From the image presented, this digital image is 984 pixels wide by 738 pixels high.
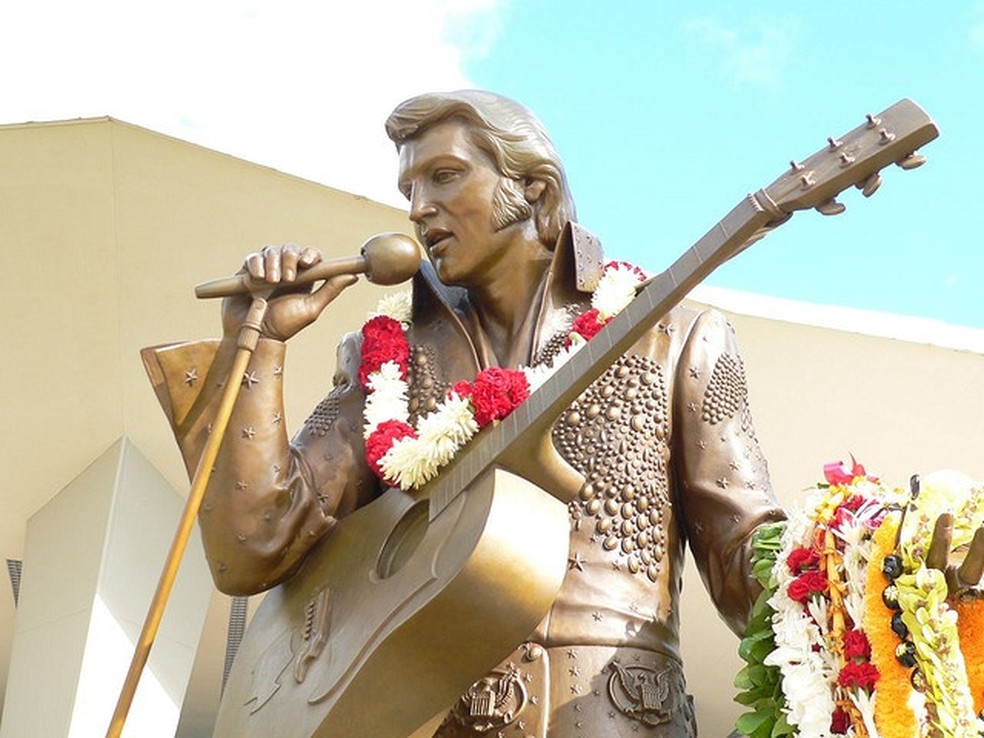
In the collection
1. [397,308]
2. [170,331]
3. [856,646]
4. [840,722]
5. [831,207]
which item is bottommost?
[840,722]

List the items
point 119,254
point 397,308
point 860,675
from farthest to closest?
point 119,254 < point 397,308 < point 860,675

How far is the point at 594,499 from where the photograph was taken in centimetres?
291

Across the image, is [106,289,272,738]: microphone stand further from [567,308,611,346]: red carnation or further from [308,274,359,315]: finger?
[567,308,611,346]: red carnation

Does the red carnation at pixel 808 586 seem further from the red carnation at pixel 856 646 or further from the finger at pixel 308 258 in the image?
the finger at pixel 308 258

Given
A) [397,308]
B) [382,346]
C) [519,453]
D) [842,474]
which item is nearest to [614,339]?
[519,453]

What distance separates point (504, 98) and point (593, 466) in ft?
2.74

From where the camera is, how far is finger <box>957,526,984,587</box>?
2.30m

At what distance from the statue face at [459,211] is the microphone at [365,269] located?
180mm

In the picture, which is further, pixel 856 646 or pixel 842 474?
pixel 842 474

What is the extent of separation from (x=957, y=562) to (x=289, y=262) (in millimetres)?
1276

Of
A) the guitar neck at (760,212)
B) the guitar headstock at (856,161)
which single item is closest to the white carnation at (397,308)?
the guitar neck at (760,212)

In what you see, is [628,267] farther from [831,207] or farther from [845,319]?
[845,319]

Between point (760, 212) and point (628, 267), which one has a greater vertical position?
point (628, 267)

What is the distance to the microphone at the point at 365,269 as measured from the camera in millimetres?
2895
